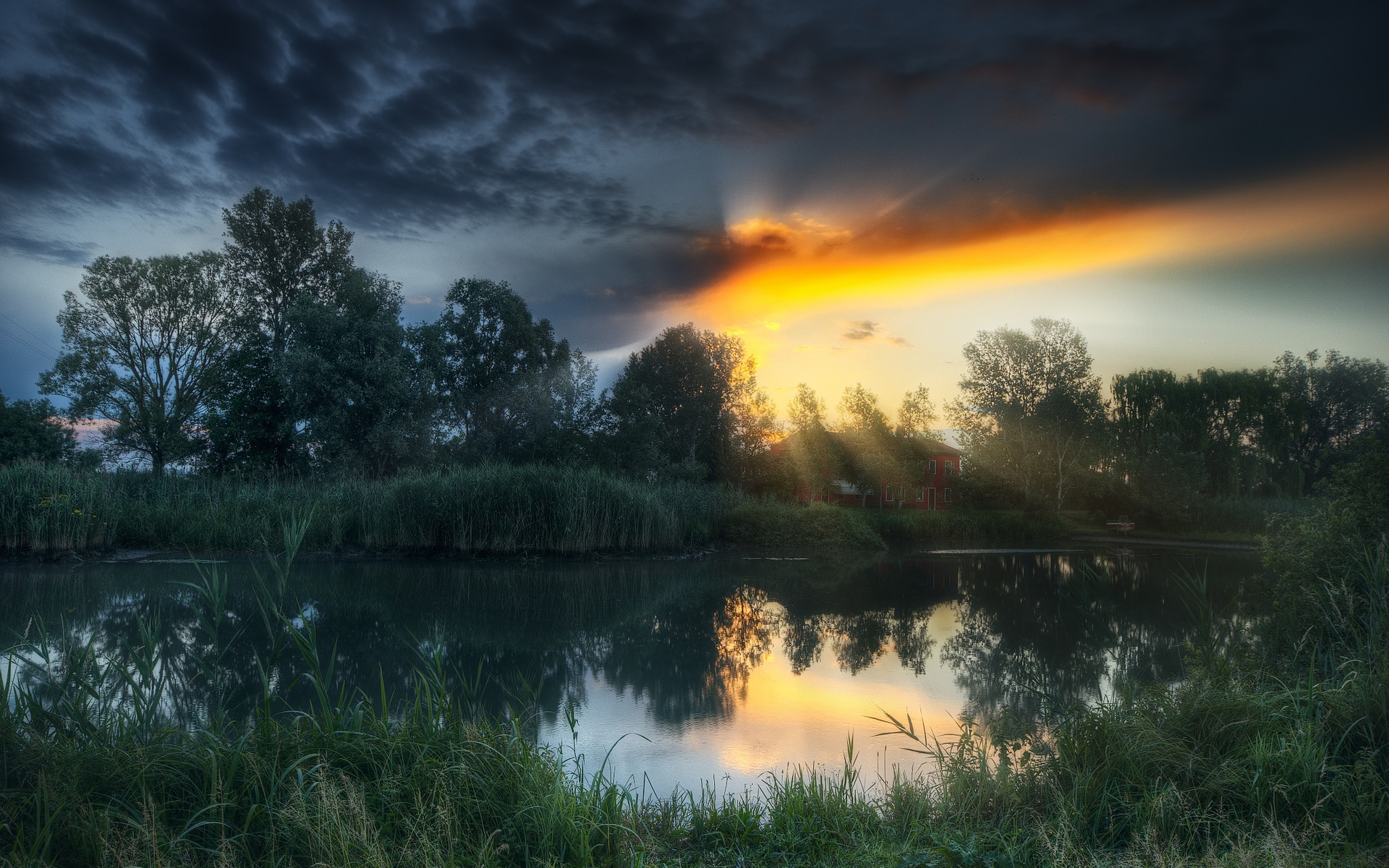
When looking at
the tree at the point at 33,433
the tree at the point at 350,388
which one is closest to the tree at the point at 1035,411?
the tree at the point at 350,388

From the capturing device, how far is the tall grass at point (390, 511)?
640 inches

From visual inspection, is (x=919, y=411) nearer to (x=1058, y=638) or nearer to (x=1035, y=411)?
(x=1035, y=411)

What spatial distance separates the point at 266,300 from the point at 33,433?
43.1 ft

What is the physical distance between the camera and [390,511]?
59.8ft

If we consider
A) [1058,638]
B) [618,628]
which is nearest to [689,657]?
[618,628]

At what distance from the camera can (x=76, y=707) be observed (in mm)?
3861

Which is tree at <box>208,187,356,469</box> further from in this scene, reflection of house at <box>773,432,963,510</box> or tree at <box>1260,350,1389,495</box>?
tree at <box>1260,350,1389,495</box>

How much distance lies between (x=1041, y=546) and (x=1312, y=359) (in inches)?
750

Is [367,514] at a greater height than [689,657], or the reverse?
[367,514]

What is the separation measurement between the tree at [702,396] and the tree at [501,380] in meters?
5.75

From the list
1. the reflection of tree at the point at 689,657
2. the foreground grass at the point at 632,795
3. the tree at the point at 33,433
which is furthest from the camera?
the tree at the point at 33,433

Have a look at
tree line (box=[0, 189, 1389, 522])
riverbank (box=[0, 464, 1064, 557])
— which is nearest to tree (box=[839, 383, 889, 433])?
tree line (box=[0, 189, 1389, 522])

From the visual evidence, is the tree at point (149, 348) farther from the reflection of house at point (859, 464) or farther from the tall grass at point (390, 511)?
the reflection of house at point (859, 464)

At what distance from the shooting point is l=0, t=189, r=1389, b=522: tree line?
97.8 ft
